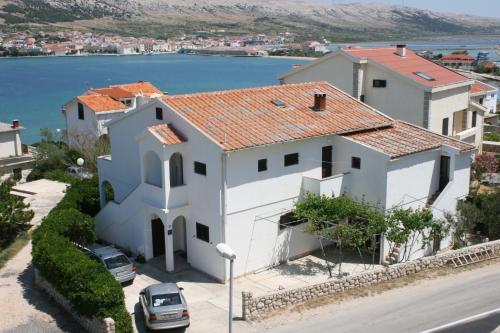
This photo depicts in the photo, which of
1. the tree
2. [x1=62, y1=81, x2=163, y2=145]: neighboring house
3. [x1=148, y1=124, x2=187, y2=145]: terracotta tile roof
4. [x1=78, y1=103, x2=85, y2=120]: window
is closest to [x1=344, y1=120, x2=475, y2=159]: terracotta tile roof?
[x1=148, y1=124, x2=187, y2=145]: terracotta tile roof

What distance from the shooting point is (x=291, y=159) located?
26.7m

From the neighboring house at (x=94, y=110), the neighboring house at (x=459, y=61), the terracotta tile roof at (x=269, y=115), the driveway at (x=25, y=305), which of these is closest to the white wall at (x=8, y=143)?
the neighboring house at (x=94, y=110)

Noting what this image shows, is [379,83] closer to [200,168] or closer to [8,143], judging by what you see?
[200,168]

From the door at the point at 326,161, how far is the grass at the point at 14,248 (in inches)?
622

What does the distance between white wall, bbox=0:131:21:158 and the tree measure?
863 inches

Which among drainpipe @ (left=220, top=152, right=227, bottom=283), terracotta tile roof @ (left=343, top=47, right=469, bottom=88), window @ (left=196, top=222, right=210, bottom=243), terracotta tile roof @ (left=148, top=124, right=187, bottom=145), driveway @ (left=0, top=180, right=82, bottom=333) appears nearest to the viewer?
driveway @ (left=0, top=180, right=82, bottom=333)

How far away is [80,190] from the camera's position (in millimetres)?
33188

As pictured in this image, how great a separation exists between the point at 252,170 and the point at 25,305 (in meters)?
10.6

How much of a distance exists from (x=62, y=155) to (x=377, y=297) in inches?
1392

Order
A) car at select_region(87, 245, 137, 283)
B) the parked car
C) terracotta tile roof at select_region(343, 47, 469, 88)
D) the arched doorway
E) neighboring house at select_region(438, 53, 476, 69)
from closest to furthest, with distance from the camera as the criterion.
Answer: car at select_region(87, 245, 137, 283) → the arched doorway → terracotta tile roof at select_region(343, 47, 469, 88) → the parked car → neighboring house at select_region(438, 53, 476, 69)

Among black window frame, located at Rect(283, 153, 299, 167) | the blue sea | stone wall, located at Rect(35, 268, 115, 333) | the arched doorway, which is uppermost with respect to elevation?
black window frame, located at Rect(283, 153, 299, 167)

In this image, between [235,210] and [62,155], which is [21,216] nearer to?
[235,210]

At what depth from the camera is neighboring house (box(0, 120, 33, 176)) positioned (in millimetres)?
52594

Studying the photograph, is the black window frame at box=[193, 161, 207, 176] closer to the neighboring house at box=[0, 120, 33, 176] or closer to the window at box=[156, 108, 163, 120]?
the window at box=[156, 108, 163, 120]
